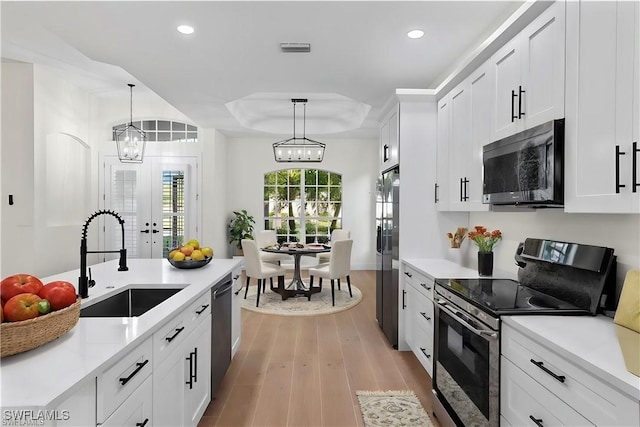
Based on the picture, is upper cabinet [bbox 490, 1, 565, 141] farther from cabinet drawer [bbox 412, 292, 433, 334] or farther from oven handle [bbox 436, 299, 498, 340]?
cabinet drawer [bbox 412, 292, 433, 334]

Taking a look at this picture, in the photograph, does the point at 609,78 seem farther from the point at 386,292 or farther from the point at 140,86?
the point at 140,86

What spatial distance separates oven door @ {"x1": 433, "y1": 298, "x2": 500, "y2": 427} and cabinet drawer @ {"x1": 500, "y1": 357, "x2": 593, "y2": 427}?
47mm

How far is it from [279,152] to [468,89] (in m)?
3.17

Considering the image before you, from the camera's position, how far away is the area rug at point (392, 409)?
230 cm

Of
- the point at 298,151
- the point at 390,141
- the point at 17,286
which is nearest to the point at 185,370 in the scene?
the point at 17,286

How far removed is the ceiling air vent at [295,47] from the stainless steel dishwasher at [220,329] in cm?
197

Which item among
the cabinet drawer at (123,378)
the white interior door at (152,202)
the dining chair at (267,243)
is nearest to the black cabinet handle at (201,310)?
the cabinet drawer at (123,378)

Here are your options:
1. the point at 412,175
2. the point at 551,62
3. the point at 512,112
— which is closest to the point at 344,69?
the point at 412,175

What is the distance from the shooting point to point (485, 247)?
2.58m

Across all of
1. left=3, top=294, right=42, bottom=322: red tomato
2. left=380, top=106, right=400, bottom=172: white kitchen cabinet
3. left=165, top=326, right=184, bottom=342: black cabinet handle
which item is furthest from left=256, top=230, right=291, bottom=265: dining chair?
left=3, top=294, right=42, bottom=322: red tomato

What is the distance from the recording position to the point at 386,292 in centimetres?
385

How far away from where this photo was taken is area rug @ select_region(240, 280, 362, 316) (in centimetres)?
472

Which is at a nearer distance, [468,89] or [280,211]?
[468,89]

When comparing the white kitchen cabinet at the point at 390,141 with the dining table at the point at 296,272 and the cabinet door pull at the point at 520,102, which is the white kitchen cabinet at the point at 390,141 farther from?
the dining table at the point at 296,272
